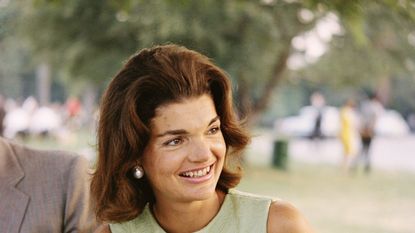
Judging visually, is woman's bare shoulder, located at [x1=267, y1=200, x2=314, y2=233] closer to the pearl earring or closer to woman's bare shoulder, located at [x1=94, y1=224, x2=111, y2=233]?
the pearl earring

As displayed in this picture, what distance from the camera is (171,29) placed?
11766 mm

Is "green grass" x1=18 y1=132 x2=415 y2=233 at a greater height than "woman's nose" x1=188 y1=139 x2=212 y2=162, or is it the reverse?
"woman's nose" x1=188 y1=139 x2=212 y2=162

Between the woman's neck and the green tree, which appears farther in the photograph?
the green tree

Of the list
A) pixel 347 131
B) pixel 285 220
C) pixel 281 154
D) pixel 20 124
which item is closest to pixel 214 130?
pixel 285 220

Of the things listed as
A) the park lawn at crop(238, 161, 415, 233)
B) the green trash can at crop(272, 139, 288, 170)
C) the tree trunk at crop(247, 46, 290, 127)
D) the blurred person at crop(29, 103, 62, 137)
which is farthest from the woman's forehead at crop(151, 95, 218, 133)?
the blurred person at crop(29, 103, 62, 137)

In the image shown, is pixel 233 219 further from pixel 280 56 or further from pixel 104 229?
pixel 280 56

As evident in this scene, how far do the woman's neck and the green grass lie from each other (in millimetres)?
5622

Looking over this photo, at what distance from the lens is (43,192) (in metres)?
2.50

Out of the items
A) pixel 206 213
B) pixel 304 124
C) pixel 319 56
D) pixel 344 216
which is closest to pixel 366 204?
pixel 344 216

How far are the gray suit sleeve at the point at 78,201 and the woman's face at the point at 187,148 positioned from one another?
404mm

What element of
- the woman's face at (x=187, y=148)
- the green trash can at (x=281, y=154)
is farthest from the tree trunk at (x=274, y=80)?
the woman's face at (x=187, y=148)

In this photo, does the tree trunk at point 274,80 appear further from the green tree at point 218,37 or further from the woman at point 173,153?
the woman at point 173,153

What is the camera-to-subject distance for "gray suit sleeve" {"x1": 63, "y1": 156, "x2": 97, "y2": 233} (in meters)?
2.50

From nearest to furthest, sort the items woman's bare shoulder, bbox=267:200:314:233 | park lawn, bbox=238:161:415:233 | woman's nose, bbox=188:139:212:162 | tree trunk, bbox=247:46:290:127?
woman's nose, bbox=188:139:212:162
woman's bare shoulder, bbox=267:200:314:233
park lawn, bbox=238:161:415:233
tree trunk, bbox=247:46:290:127
